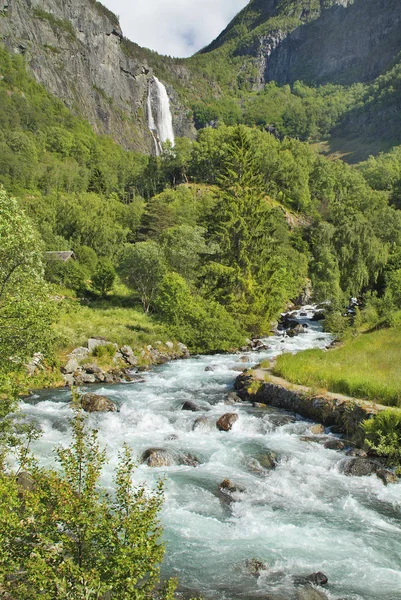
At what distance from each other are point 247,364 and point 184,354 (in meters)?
6.71

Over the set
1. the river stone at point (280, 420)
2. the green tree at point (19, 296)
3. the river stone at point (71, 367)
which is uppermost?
the green tree at point (19, 296)

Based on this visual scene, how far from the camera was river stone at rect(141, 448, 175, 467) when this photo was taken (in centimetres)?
1684

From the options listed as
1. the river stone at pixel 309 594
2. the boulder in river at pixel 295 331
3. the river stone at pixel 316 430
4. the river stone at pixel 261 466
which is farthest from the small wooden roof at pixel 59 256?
the river stone at pixel 309 594

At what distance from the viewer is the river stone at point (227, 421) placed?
2058cm

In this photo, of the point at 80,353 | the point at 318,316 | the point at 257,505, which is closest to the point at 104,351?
the point at 80,353

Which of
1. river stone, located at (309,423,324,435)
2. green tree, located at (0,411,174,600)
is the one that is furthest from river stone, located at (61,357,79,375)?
green tree, located at (0,411,174,600)

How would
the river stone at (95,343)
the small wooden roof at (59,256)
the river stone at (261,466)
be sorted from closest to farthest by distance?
1. the river stone at (261,466)
2. the river stone at (95,343)
3. the small wooden roof at (59,256)

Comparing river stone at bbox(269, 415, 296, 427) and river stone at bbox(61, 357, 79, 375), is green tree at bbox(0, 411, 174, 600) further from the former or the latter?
river stone at bbox(61, 357, 79, 375)

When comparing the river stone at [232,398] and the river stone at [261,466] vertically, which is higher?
the river stone at [232,398]

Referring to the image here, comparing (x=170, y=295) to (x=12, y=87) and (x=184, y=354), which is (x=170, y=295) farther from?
(x=12, y=87)

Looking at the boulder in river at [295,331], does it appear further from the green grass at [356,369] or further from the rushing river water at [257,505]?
the rushing river water at [257,505]

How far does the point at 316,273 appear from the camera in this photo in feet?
200

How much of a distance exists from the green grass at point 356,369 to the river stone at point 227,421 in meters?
4.88

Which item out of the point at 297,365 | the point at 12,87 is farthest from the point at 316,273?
the point at 12,87
